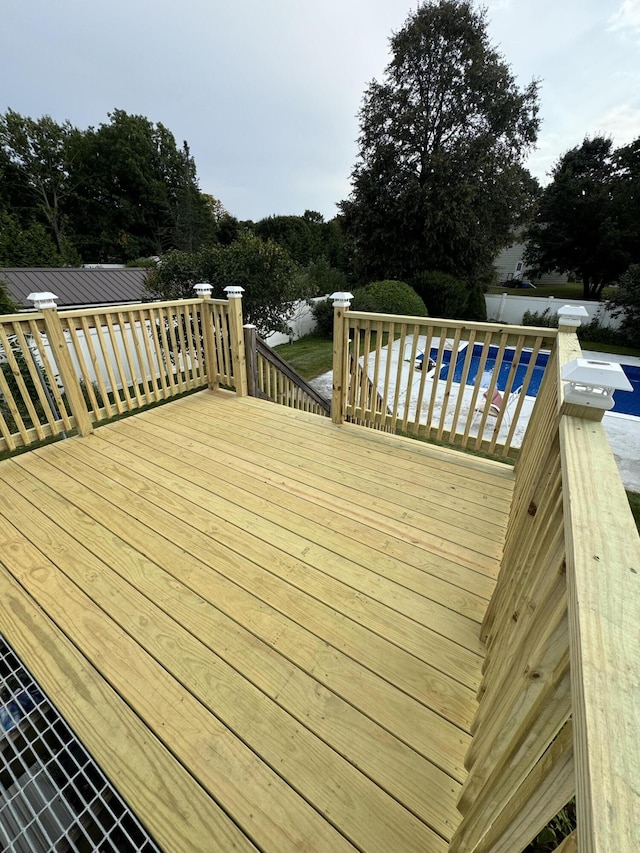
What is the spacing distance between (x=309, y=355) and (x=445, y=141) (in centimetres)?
843

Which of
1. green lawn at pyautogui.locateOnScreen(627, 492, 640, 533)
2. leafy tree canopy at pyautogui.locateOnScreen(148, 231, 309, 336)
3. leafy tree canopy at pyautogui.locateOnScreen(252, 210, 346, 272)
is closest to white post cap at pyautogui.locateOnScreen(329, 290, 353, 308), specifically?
green lawn at pyautogui.locateOnScreen(627, 492, 640, 533)

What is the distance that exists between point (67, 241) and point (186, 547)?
22849mm

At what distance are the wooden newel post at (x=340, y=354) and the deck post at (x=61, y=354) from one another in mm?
2015

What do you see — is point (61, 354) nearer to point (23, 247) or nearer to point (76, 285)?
point (76, 285)

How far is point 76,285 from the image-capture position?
26.5 feet

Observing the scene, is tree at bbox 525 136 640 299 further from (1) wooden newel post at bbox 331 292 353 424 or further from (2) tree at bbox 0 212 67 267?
(2) tree at bbox 0 212 67 267

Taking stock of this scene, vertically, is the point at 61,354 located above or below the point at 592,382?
below

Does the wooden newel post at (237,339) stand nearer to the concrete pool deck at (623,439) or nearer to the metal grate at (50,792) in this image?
the concrete pool deck at (623,439)

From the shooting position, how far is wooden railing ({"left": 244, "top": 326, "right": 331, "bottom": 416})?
3.98 metres

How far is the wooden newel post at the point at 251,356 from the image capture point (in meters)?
3.94

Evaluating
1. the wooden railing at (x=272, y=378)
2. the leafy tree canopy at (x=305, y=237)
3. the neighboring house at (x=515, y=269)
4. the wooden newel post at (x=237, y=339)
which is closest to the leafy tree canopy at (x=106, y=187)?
the leafy tree canopy at (x=305, y=237)

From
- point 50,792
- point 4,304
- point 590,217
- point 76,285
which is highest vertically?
→ point 590,217

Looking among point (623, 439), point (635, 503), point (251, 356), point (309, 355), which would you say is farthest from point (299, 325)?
point (635, 503)

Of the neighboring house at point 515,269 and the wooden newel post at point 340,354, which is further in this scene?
the neighboring house at point 515,269
